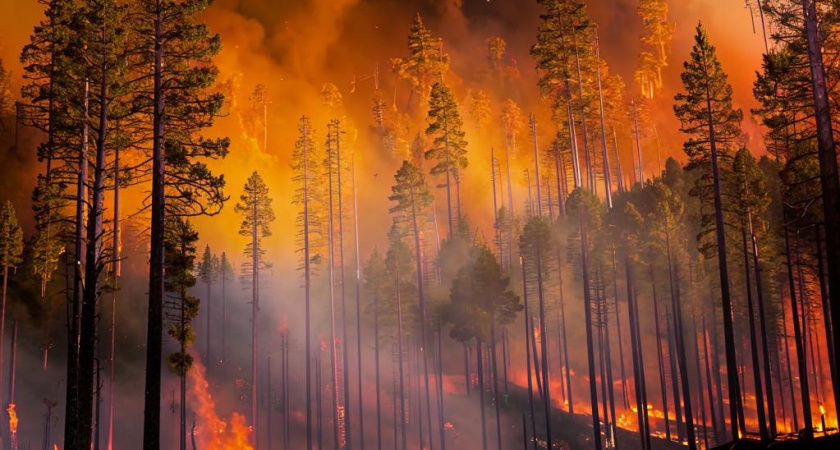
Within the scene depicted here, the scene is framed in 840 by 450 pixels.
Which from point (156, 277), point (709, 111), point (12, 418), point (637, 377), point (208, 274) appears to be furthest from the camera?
point (208, 274)

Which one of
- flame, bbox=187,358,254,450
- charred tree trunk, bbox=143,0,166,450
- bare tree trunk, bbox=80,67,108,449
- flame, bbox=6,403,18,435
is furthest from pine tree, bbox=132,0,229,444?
flame, bbox=187,358,254,450

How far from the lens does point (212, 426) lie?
2128 inches

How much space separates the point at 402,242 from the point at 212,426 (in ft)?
87.3

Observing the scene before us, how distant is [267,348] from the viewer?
67.9 metres

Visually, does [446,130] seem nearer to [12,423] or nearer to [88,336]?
[88,336]

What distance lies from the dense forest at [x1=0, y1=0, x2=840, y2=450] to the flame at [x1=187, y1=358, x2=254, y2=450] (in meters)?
0.26

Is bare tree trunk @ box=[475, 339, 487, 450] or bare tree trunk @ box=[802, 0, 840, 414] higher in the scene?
bare tree trunk @ box=[802, 0, 840, 414]

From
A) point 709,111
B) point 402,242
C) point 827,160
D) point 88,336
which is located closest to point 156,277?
point 88,336

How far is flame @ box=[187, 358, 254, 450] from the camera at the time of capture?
52.4m

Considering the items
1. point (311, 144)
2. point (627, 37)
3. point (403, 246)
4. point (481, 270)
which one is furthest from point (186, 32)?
point (627, 37)

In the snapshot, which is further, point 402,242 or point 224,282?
point 224,282

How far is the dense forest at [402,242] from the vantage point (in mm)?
18312

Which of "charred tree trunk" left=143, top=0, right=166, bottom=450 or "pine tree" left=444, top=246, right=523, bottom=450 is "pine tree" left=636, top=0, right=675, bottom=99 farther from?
"charred tree trunk" left=143, top=0, right=166, bottom=450

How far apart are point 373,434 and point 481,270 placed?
20.8 m
